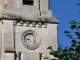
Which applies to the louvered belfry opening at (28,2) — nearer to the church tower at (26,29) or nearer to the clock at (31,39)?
the church tower at (26,29)

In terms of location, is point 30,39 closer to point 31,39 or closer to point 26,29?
point 31,39

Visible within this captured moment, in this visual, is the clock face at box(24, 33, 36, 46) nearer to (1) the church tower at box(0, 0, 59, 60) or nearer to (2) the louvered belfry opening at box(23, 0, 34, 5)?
(1) the church tower at box(0, 0, 59, 60)

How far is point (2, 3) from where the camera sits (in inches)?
1679

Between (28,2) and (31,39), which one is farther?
(28,2)

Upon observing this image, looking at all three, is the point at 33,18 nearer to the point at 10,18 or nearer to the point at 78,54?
the point at 10,18

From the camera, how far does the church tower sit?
41.9 m

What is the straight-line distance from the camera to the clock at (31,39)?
4248 cm

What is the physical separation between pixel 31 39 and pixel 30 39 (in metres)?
0.08

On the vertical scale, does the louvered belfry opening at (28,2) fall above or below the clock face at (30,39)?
above

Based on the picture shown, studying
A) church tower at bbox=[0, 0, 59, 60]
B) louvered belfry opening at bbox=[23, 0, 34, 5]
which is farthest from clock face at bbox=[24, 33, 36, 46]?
louvered belfry opening at bbox=[23, 0, 34, 5]

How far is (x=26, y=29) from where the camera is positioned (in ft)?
139

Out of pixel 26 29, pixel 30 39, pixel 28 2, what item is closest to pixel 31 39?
pixel 30 39

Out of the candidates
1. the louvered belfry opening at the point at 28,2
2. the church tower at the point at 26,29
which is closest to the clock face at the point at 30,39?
the church tower at the point at 26,29

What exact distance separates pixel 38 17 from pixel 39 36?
1.42 m
